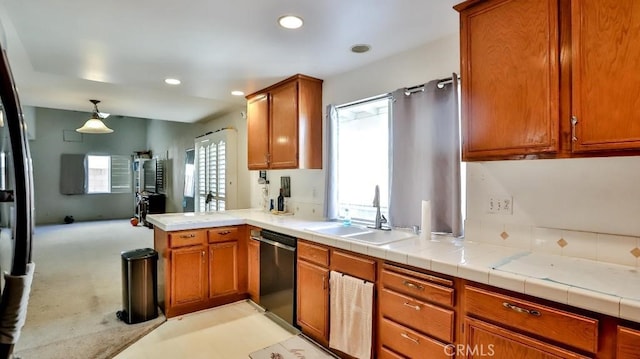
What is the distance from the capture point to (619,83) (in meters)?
1.40

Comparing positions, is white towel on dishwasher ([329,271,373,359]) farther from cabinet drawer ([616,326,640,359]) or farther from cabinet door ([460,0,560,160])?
cabinet drawer ([616,326,640,359])

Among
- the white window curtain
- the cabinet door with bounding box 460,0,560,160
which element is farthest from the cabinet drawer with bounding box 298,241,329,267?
the cabinet door with bounding box 460,0,560,160

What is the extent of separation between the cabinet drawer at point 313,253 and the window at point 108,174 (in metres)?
9.26

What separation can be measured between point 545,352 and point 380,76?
7.39 ft

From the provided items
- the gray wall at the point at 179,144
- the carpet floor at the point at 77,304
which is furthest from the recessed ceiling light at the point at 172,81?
the carpet floor at the point at 77,304

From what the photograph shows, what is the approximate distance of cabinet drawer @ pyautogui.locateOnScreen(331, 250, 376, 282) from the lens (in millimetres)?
2143

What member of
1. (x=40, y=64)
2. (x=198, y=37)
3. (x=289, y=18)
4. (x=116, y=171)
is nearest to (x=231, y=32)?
(x=198, y=37)

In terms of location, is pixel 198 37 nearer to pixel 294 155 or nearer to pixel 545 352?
pixel 294 155

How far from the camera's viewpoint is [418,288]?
1.87 meters

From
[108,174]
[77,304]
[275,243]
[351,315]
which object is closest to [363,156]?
[275,243]

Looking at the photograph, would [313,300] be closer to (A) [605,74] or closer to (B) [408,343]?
(B) [408,343]

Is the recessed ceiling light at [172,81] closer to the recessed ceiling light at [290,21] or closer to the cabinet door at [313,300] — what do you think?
the recessed ceiling light at [290,21]

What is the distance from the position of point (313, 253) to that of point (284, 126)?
1502 mm

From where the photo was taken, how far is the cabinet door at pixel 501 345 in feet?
4.49
